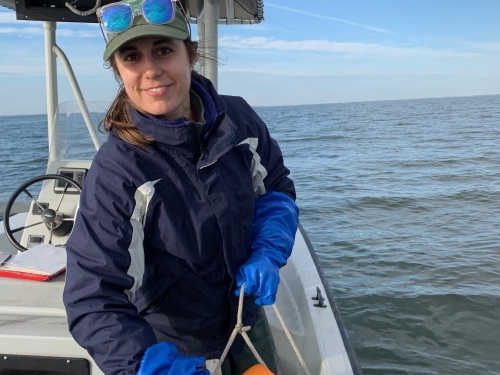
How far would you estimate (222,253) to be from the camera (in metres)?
1.67

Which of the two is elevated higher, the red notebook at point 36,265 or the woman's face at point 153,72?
the woman's face at point 153,72

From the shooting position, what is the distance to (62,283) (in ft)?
7.61

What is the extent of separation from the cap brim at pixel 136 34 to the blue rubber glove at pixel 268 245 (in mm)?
795

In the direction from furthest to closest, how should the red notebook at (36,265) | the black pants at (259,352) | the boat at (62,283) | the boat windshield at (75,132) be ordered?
1. the boat windshield at (75,132)
2. the red notebook at (36,265)
3. the black pants at (259,352)
4. the boat at (62,283)

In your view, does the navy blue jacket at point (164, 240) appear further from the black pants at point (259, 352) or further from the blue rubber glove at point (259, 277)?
the black pants at point (259, 352)

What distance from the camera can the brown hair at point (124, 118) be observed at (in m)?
1.54

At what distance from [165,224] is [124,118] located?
1.28ft

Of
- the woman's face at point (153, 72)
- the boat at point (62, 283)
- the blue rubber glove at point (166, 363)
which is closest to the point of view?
the blue rubber glove at point (166, 363)

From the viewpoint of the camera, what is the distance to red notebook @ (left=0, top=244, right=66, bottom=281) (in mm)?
2307

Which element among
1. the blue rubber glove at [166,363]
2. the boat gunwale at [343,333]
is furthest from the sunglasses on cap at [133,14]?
the boat gunwale at [343,333]

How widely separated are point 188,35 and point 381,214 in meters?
7.37

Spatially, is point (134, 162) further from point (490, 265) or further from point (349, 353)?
point (490, 265)

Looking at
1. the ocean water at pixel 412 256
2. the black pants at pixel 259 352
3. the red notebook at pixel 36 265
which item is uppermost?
the red notebook at pixel 36 265

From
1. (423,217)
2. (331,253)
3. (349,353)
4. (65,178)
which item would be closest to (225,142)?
(349,353)
